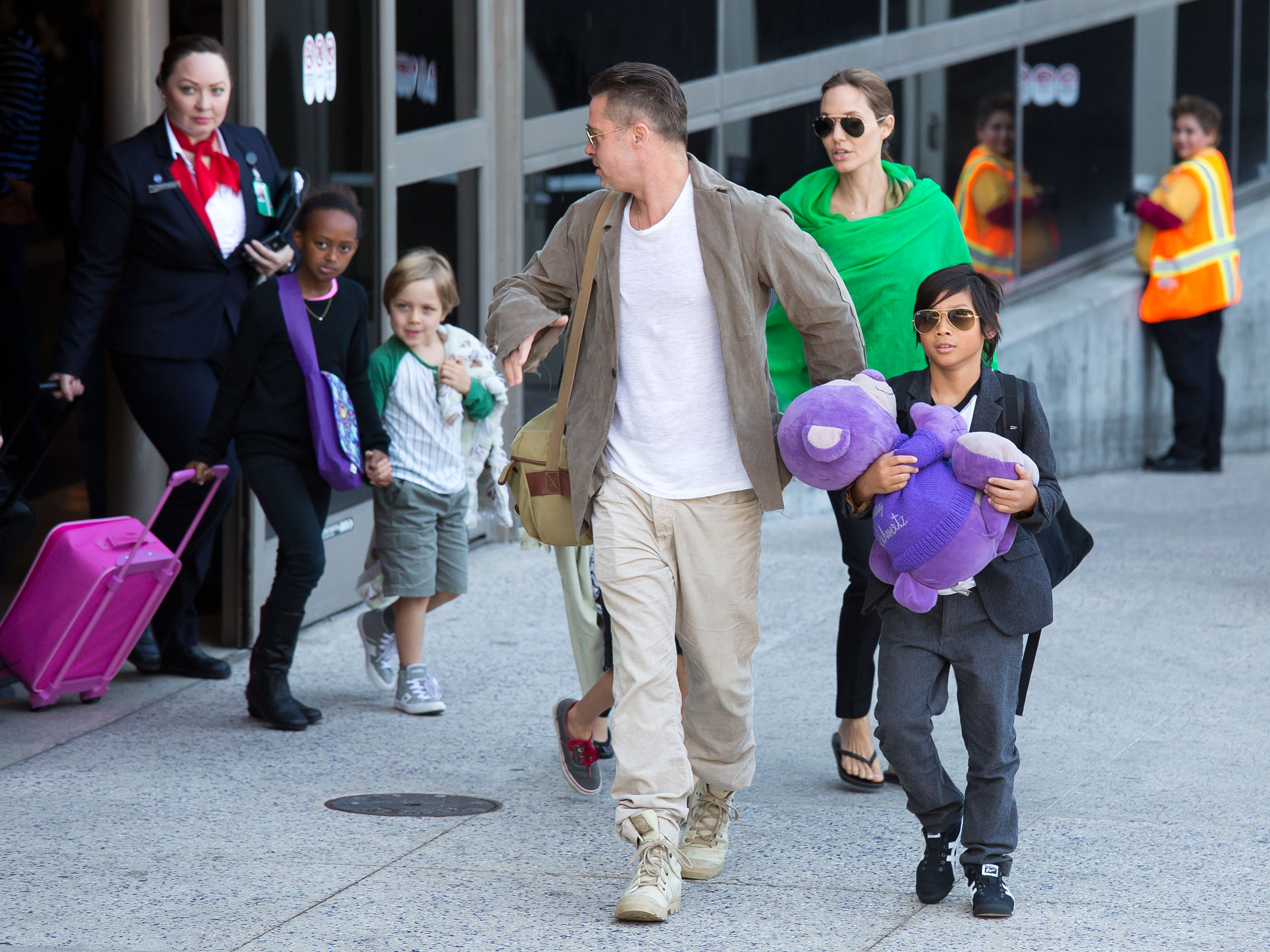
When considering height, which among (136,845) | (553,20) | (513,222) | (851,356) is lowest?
(136,845)

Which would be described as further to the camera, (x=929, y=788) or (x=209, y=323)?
(x=209, y=323)

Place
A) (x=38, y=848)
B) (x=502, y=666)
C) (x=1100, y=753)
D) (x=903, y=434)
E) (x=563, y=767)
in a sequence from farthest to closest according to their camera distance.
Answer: (x=502, y=666) < (x=1100, y=753) < (x=563, y=767) < (x=38, y=848) < (x=903, y=434)

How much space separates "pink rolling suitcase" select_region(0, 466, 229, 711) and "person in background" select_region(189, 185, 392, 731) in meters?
0.15

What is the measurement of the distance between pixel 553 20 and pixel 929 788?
5.41 metres

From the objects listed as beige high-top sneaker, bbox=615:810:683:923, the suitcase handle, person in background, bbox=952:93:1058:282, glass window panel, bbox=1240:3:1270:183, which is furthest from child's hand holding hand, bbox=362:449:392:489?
glass window panel, bbox=1240:3:1270:183

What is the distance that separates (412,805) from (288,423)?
4.38 ft

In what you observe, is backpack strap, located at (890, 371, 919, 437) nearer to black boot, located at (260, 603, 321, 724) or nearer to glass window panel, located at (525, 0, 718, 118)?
black boot, located at (260, 603, 321, 724)

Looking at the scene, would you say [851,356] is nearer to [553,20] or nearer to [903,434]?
[903,434]

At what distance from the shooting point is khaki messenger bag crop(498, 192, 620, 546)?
4.17 m

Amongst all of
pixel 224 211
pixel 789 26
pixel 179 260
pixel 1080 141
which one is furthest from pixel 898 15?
pixel 179 260

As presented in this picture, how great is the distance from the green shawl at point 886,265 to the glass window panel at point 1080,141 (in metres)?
7.47

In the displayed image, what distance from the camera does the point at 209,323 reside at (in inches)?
232

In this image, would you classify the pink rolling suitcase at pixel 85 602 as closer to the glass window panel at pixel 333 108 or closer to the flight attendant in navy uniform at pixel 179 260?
the flight attendant in navy uniform at pixel 179 260

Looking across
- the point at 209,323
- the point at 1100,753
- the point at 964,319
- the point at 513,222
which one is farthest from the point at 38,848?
the point at 513,222
